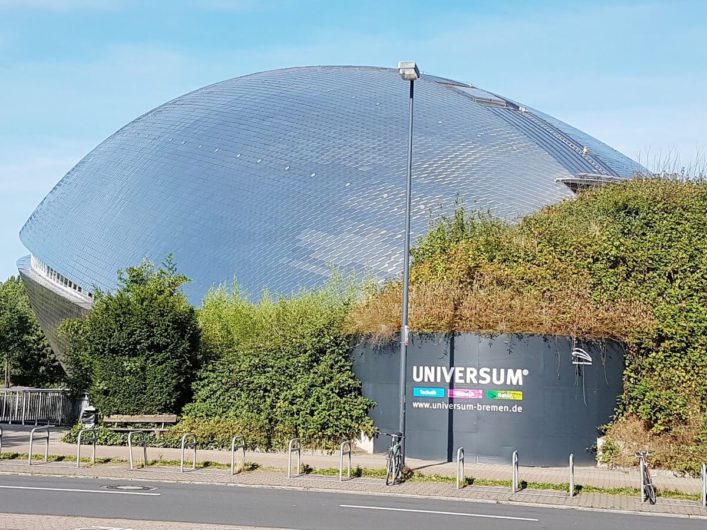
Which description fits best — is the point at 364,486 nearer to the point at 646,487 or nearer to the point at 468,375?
the point at 646,487

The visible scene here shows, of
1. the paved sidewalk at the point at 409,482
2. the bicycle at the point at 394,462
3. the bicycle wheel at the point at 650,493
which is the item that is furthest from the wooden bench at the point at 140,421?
the bicycle wheel at the point at 650,493

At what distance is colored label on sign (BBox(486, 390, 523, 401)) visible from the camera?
2156 centimetres

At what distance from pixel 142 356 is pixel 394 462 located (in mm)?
10125

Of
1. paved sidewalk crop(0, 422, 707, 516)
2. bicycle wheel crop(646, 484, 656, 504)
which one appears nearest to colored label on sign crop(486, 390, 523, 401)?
paved sidewalk crop(0, 422, 707, 516)

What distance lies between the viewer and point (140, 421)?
2516 centimetres

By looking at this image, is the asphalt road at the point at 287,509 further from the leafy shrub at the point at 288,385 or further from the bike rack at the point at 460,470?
the leafy shrub at the point at 288,385

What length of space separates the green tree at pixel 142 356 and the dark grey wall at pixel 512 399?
6.89 meters

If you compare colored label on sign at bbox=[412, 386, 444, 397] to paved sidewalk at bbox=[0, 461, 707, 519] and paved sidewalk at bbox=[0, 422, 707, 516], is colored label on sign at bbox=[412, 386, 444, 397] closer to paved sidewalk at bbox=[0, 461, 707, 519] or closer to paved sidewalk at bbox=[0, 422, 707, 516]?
paved sidewalk at bbox=[0, 422, 707, 516]

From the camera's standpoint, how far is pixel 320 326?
81.0 ft

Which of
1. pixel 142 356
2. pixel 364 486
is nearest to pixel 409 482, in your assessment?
pixel 364 486

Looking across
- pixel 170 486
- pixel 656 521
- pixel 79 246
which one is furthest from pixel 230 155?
pixel 656 521

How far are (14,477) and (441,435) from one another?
370 inches

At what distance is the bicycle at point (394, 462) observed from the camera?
17969 millimetres

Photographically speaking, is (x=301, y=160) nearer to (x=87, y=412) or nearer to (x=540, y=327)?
(x=87, y=412)
